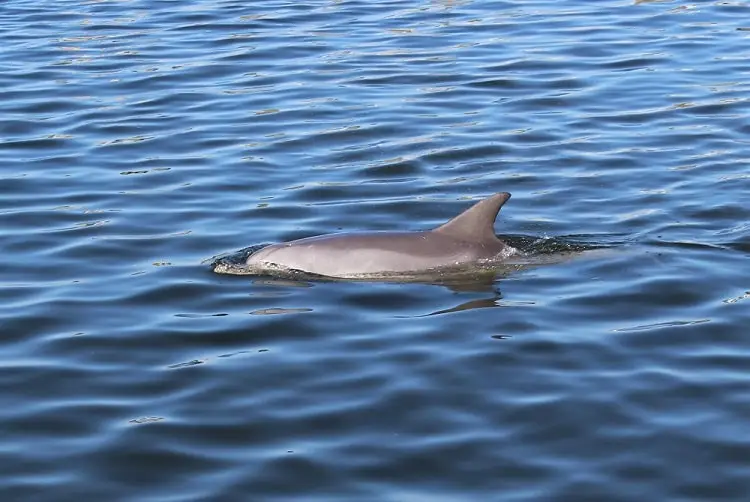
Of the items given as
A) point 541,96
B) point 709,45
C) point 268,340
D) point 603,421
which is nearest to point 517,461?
point 603,421

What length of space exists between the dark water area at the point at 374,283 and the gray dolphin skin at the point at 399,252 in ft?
0.93

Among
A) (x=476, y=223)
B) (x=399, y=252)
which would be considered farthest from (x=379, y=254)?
(x=476, y=223)

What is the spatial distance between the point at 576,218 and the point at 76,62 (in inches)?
419

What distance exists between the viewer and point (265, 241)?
1339cm

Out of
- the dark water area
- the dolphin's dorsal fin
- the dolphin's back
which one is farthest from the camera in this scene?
the dolphin's back

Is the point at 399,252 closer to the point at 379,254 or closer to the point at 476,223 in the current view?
the point at 379,254

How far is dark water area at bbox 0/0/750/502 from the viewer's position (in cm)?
866

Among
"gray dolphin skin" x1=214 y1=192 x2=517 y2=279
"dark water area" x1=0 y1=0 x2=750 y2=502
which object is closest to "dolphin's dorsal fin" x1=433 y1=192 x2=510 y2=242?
"gray dolphin skin" x1=214 y1=192 x2=517 y2=279

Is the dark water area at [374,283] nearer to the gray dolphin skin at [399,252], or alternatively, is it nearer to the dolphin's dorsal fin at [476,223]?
the gray dolphin skin at [399,252]

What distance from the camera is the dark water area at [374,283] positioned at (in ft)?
28.4

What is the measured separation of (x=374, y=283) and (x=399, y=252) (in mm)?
387

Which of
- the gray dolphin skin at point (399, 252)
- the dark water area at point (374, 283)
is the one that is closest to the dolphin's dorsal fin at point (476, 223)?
the gray dolphin skin at point (399, 252)

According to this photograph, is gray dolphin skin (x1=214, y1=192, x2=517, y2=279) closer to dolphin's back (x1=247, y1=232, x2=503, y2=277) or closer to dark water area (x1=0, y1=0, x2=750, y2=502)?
dolphin's back (x1=247, y1=232, x2=503, y2=277)

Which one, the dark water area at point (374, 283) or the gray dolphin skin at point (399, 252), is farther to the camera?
the gray dolphin skin at point (399, 252)
